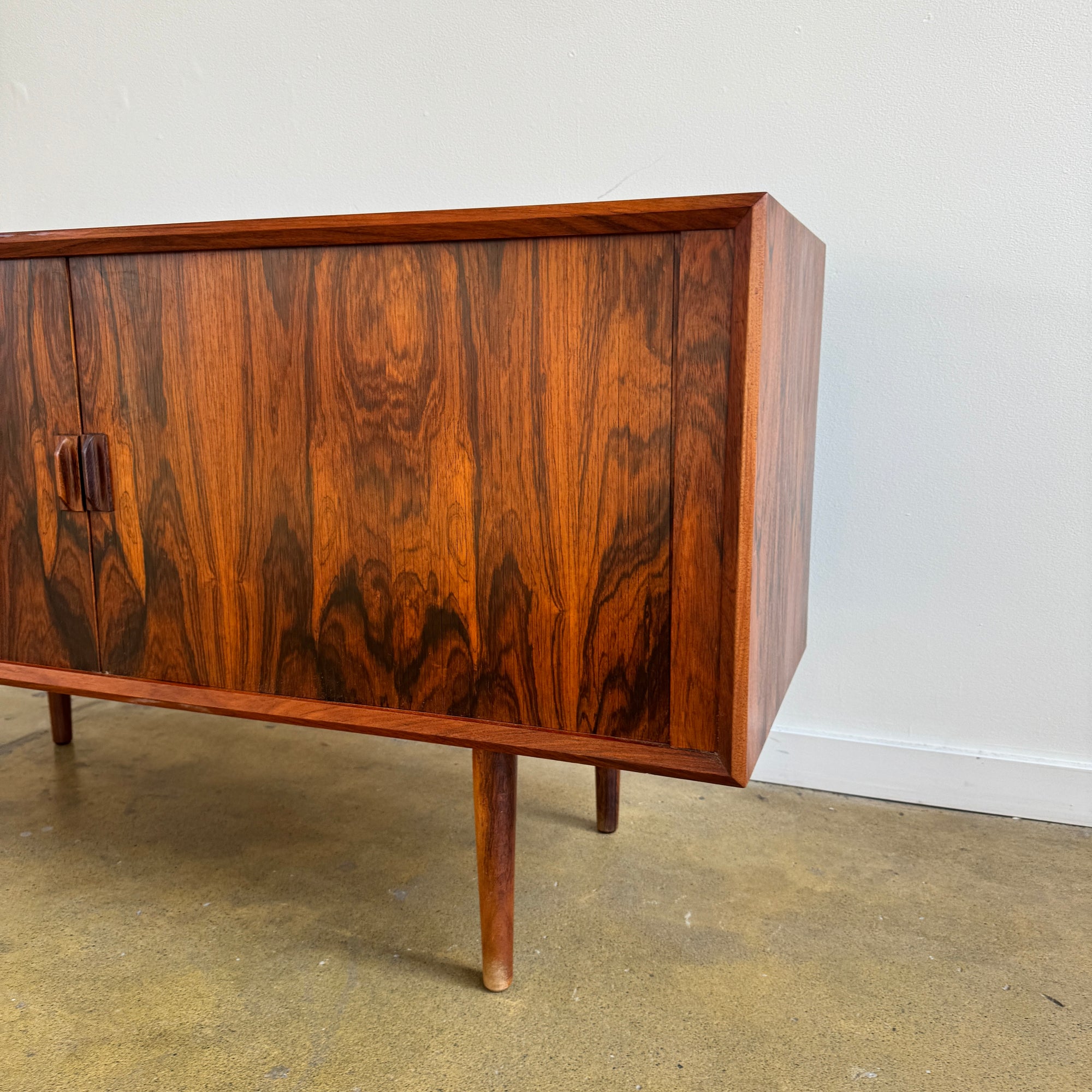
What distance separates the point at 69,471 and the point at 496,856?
61cm

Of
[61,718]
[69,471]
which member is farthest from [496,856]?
[61,718]

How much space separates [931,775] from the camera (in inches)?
56.5

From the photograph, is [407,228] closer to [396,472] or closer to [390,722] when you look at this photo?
[396,472]

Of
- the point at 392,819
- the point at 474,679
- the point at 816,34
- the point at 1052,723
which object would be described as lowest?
the point at 392,819

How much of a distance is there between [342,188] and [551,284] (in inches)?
36.2

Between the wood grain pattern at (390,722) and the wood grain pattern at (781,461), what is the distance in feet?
0.23

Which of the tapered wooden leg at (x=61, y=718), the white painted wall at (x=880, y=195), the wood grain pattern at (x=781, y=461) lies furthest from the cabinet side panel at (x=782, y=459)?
the tapered wooden leg at (x=61, y=718)

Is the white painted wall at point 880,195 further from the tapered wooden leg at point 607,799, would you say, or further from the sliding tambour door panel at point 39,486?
the sliding tambour door panel at point 39,486

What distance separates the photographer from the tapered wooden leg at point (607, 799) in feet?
4.31

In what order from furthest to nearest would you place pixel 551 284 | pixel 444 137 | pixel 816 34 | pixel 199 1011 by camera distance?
pixel 444 137 < pixel 816 34 < pixel 199 1011 < pixel 551 284

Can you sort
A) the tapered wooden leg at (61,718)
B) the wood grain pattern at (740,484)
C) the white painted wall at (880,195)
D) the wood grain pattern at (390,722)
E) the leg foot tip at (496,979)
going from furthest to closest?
the tapered wooden leg at (61,718) < the white painted wall at (880,195) < the leg foot tip at (496,979) < the wood grain pattern at (390,722) < the wood grain pattern at (740,484)

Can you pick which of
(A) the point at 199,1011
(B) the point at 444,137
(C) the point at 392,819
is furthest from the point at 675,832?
(B) the point at 444,137

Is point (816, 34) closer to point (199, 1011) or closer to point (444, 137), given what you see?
point (444, 137)

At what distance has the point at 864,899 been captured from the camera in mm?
1175
